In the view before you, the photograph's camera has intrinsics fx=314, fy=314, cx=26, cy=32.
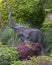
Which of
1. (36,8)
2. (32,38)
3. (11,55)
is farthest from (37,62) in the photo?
(36,8)

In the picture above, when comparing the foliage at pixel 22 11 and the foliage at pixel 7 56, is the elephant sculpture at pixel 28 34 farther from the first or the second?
the foliage at pixel 22 11

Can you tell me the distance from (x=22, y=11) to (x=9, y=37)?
3416 mm

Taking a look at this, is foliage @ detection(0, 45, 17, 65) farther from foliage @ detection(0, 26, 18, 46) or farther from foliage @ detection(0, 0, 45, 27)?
foliage @ detection(0, 0, 45, 27)

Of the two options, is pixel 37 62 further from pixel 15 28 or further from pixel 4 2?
pixel 4 2

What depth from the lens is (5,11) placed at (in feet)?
53.6

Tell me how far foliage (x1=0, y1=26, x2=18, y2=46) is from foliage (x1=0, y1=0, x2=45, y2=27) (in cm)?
252

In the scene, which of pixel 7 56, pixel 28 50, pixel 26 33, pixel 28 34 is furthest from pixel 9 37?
pixel 7 56

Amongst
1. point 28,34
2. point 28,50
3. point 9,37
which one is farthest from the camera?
point 9,37

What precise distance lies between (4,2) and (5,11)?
0.49 m

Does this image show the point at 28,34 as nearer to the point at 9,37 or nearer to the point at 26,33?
the point at 26,33

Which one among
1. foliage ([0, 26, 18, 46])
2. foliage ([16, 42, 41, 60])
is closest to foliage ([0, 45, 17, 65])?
foliage ([16, 42, 41, 60])

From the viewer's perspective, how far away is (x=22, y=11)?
16.3m

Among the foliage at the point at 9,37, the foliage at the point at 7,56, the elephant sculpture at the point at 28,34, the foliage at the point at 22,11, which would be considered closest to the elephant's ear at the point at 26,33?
the elephant sculpture at the point at 28,34

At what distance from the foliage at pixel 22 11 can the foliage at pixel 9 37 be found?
2521 millimetres
